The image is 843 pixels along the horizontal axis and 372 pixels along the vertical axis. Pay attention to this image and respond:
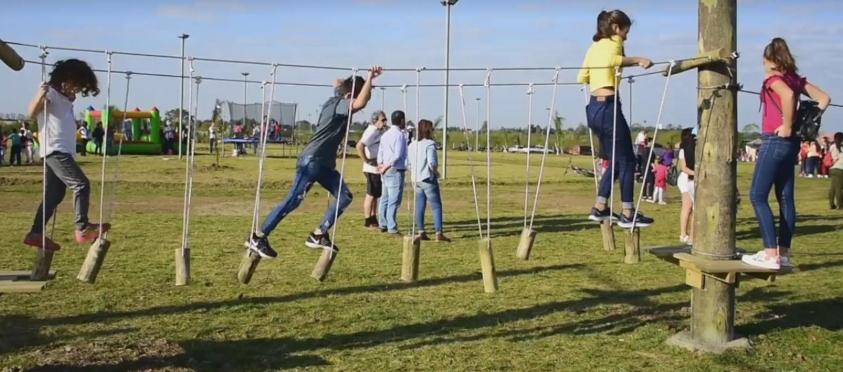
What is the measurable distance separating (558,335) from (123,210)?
12102 mm

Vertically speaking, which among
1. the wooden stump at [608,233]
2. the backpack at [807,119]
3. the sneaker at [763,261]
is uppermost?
the backpack at [807,119]

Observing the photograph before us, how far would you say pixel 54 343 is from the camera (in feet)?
20.9

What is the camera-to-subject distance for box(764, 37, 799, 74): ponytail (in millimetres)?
6395

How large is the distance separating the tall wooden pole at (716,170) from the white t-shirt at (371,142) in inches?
271

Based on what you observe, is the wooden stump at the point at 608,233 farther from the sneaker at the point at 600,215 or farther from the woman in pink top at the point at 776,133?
the woman in pink top at the point at 776,133

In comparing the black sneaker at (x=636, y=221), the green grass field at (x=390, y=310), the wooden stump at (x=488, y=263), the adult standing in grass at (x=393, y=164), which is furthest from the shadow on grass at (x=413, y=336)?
the adult standing in grass at (x=393, y=164)

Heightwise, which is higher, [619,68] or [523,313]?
[619,68]

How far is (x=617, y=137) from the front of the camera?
7.06 meters

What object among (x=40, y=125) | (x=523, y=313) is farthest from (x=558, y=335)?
(x=40, y=125)

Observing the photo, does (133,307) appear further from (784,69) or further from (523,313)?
(784,69)

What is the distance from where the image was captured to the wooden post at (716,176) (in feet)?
21.6

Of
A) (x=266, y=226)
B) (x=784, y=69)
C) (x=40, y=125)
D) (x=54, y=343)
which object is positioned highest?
(x=784, y=69)

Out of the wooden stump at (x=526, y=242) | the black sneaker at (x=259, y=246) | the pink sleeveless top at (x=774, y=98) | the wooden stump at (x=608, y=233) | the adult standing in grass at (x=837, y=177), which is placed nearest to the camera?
the pink sleeveless top at (x=774, y=98)

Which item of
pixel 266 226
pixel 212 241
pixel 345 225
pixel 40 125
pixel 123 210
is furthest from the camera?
pixel 123 210
